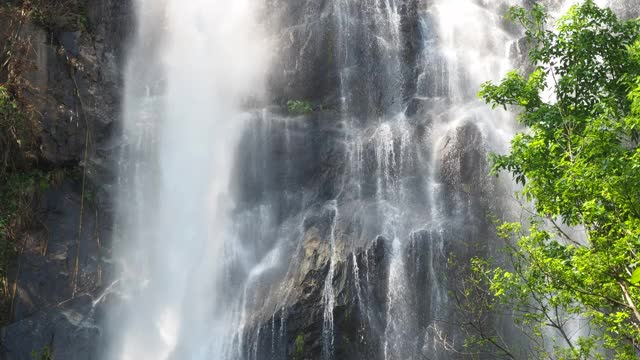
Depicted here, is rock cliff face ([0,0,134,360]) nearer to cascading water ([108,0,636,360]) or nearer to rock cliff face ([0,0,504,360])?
rock cliff face ([0,0,504,360])

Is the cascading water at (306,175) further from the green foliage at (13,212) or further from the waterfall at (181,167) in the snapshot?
the green foliage at (13,212)

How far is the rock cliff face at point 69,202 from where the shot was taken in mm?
16172

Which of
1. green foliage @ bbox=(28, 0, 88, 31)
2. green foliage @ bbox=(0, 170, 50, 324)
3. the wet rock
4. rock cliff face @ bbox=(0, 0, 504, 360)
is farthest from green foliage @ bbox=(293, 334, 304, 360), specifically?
green foliage @ bbox=(28, 0, 88, 31)

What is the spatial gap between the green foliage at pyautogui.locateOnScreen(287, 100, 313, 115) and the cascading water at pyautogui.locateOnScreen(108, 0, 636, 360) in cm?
19

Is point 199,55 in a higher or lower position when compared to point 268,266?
higher

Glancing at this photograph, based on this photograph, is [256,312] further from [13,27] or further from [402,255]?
[13,27]

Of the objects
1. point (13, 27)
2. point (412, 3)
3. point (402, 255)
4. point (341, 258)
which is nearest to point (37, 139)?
point (13, 27)

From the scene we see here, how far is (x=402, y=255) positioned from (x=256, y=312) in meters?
4.33

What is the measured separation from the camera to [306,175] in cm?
1984

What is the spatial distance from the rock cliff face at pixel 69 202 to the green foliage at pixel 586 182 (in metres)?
12.3

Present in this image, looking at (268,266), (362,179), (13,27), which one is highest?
(13,27)

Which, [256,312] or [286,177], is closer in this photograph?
[256,312]

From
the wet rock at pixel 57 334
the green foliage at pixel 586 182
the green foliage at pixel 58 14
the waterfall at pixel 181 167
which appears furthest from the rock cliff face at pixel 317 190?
the green foliage at pixel 586 182

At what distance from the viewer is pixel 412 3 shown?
77.4ft
